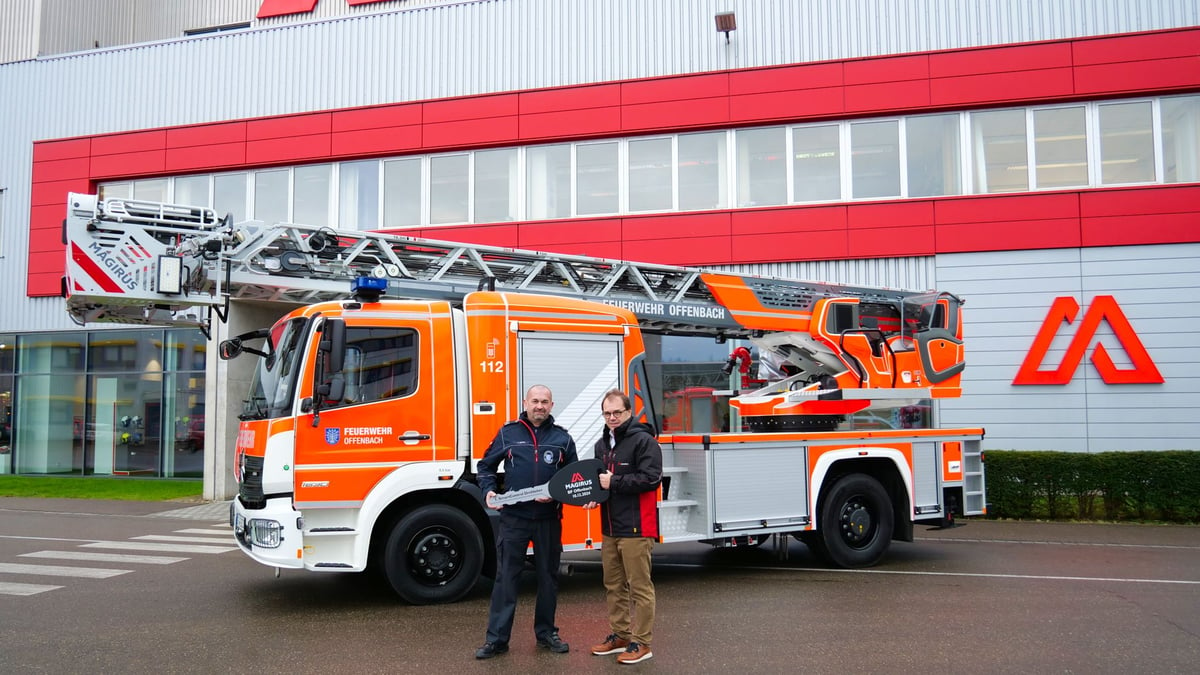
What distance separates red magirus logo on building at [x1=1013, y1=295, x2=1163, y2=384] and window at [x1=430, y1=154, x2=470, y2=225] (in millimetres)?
11174

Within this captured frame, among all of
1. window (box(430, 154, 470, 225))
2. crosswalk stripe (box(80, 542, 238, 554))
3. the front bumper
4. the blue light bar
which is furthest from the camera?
window (box(430, 154, 470, 225))

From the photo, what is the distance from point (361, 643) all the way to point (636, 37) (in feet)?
47.8

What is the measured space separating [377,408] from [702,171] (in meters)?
11.7

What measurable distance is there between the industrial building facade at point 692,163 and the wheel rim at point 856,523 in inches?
301

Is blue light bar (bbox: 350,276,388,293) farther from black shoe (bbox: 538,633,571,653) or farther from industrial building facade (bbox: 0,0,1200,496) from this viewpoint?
industrial building facade (bbox: 0,0,1200,496)

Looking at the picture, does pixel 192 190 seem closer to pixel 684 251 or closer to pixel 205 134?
pixel 205 134

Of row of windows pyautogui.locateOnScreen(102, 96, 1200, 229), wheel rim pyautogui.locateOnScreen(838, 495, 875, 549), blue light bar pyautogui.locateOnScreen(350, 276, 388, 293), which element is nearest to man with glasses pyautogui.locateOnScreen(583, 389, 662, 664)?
blue light bar pyautogui.locateOnScreen(350, 276, 388, 293)

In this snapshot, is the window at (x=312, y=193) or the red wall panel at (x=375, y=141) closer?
the red wall panel at (x=375, y=141)

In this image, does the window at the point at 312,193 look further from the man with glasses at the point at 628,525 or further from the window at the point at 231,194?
the man with glasses at the point at 628,525

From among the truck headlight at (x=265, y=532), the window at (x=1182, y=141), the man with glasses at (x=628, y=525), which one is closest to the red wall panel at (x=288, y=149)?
the truck headlight at (x=265, y=532)

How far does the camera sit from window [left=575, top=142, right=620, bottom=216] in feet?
59.9

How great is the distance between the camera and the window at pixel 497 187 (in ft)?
61.8

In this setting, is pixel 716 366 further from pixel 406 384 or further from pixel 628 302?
pixel 406 384

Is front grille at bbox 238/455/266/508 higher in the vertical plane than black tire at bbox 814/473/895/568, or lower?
higher
